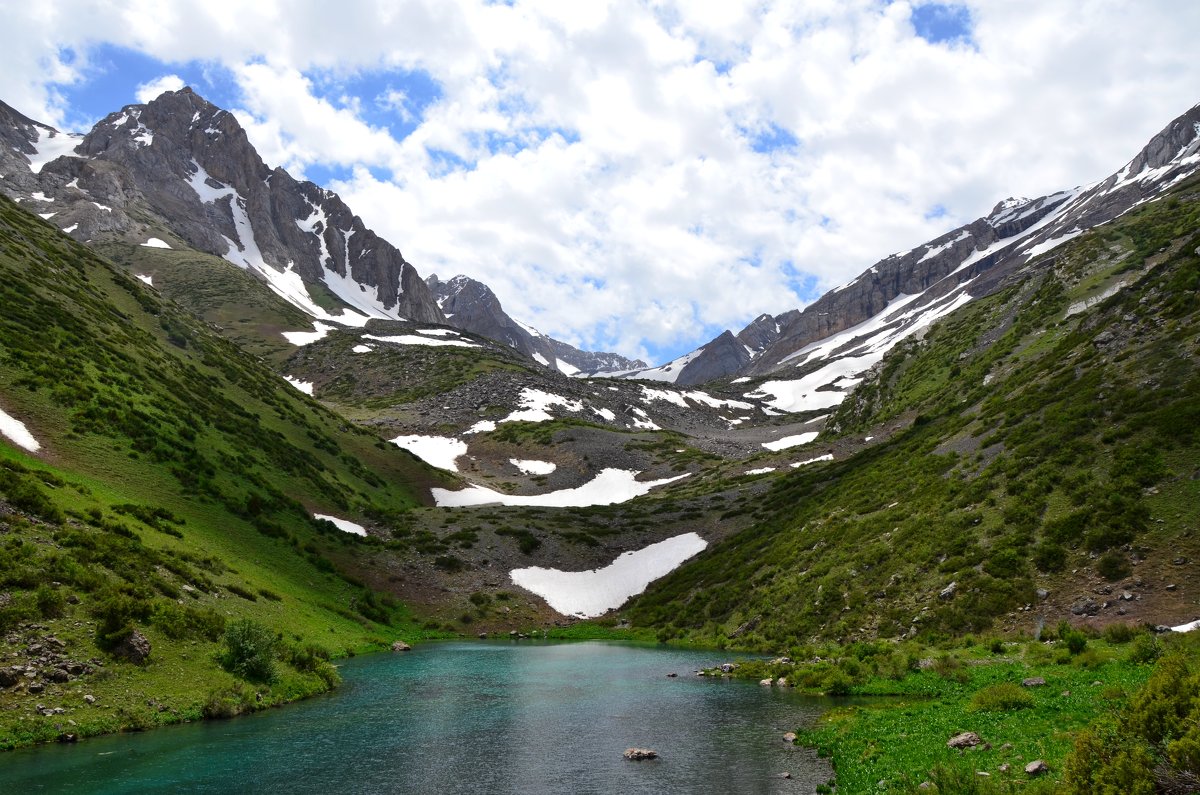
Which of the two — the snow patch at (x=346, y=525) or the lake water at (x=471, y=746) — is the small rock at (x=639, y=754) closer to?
the lake water at (x=471, y=746)

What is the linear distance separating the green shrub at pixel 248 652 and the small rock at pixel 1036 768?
28943 millimetres

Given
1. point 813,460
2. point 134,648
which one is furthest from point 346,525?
point 813,460

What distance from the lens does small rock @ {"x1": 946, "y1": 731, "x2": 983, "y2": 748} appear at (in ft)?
59.1

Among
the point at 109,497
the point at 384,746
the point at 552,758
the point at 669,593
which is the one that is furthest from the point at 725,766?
the point at 669,593

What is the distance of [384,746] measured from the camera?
2389 centimetres

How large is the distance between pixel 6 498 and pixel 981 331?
3622 inches

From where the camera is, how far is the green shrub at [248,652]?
29.6 meters

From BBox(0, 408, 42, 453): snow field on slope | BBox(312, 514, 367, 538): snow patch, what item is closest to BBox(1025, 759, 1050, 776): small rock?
BBox(0, 408, 42, 453): snow field on slope

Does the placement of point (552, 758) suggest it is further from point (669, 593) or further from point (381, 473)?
point (381, 473)

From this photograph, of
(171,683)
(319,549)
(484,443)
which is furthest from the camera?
(484,443)

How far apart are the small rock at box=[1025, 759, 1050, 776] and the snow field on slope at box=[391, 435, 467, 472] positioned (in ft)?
358

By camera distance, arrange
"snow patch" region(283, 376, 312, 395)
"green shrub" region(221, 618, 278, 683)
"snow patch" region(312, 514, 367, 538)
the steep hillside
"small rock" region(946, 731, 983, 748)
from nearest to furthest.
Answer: "small rock" region(946, 731, 983, 748) < "green shrub" region(221, 618, 278, 683) < the steep hillside < "snow patch" region(312, 514, 367, 538) < "snow patch" region(283, 376, 312, 395)

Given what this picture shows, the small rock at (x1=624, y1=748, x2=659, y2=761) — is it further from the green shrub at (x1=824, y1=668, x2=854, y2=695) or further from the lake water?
the green shrub at (x1=824, y1=668, x2=854, y2=695)

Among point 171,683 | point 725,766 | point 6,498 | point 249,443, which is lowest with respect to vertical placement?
point 725,766
